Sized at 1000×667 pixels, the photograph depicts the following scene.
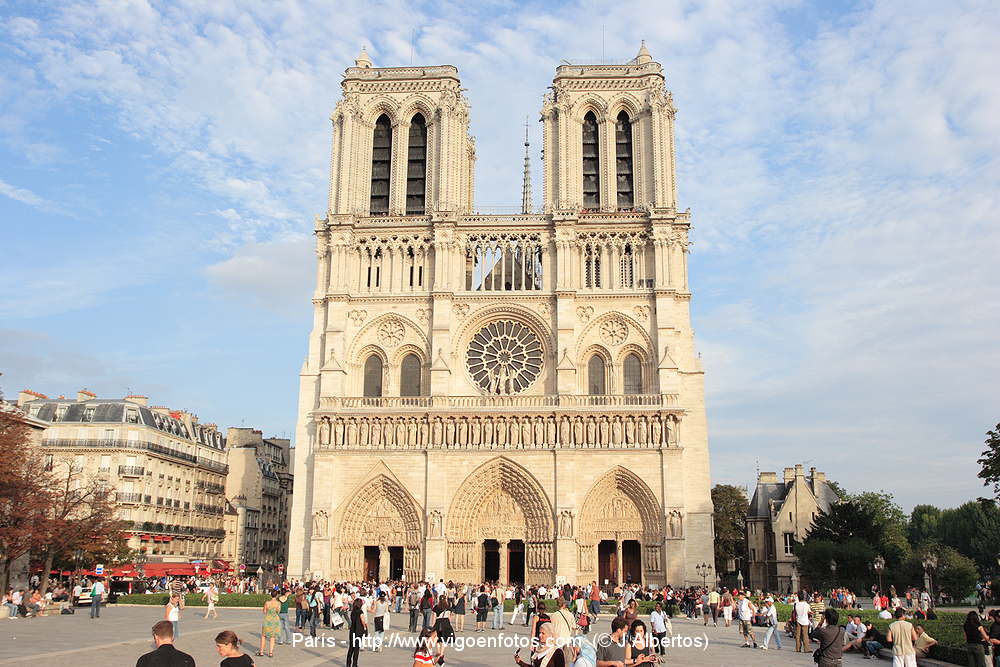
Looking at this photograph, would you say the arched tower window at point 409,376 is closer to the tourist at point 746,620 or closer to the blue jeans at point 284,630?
the blue jeans at point 284,630

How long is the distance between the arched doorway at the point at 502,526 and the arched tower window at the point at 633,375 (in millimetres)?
6089

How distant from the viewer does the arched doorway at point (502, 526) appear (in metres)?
38.1

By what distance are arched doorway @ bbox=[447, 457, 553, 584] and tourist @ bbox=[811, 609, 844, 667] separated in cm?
2775

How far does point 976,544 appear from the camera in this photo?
53.5 m

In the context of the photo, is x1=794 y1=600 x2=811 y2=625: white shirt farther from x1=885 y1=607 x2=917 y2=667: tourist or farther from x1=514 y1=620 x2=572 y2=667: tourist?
x1=514 y1=620 x2=572 y2=667: tourist

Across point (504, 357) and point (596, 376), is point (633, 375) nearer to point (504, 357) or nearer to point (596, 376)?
point (596, 376)

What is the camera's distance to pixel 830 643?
10.4m

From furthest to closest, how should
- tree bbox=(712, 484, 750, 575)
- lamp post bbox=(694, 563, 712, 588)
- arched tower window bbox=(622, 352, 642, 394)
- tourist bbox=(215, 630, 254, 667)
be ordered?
tree bbox=(712, 484, 750, 575) < arched tower window bbox=(622, 352, 642, 394) < lamp post bbox=(694, 563, 712, 588) < tourist bbox=(215, 630, 254, 667)

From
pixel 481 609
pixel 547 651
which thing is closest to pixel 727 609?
pixel 481 609

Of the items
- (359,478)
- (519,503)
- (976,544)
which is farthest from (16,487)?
(976,544)

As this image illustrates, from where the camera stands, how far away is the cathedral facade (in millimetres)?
38094

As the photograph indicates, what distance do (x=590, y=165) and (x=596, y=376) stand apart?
1046 centimetres

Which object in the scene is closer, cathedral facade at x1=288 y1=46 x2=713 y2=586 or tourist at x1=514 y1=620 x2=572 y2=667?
tourist at x1=514 y1=620 x2=572 y2=667

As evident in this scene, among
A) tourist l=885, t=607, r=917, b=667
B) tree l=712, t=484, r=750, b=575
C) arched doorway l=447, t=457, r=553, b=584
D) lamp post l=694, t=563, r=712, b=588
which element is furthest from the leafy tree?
tourist l=885, t=607, r=917, b=667
